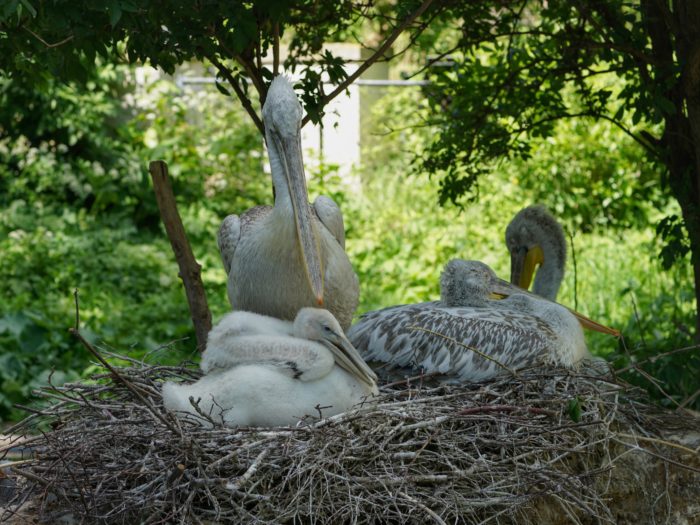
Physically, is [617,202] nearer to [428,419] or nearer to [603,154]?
[603,154]

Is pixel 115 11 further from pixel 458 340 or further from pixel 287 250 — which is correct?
pixel 458 340

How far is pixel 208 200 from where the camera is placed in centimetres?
1141

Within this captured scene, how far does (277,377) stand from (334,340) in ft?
1.00

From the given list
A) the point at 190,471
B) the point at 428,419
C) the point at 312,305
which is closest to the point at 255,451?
the point at 190,471

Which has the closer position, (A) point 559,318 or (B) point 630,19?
(A) point 559,318

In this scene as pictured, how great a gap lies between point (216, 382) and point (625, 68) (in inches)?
108

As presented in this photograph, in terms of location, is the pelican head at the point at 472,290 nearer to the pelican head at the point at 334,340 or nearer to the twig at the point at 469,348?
the twig at the point at 469,348

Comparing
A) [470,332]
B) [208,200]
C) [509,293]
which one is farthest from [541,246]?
[208,200]

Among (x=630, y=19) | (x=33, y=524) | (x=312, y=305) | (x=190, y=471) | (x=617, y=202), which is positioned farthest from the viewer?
(x=617, y=202)

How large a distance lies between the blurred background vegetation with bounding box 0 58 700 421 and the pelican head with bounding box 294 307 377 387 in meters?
5.05

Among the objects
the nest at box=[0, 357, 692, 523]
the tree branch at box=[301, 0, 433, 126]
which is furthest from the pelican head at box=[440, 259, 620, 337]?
the tree branch at box=[301, 0, 433, 126]

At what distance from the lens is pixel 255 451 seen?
3570mm

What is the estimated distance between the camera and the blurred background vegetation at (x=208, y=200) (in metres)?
9.88

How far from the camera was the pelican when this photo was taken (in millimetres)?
4375
